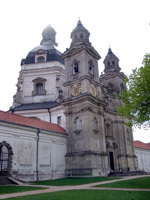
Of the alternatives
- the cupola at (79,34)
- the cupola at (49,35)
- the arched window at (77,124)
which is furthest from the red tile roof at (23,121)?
the cupola at (49,35)

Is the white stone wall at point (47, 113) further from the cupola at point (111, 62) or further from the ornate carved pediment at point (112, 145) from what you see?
the cupola at point (111, 62)

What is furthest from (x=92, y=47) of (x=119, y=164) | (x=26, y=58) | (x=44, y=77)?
(x=119, y=164)

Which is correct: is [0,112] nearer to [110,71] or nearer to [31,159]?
[31,159]

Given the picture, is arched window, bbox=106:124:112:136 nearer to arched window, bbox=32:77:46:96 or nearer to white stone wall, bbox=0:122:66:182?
white stone wall, bbox=0:122:66:182

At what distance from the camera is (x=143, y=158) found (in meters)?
49.7

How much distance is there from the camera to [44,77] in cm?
4078

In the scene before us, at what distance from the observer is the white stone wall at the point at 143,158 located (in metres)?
47.4

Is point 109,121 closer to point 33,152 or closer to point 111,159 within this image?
point 111,159

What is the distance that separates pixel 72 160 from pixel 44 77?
18.7 metres

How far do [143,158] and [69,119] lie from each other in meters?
28.1

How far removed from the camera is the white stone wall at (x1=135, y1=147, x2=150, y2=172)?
47.4 m

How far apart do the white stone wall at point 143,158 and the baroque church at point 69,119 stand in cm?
1137

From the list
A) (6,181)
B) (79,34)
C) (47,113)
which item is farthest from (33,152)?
(79,34)

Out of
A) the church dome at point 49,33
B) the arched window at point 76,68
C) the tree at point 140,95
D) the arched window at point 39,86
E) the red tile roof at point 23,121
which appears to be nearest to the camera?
the tree at point 140,95
